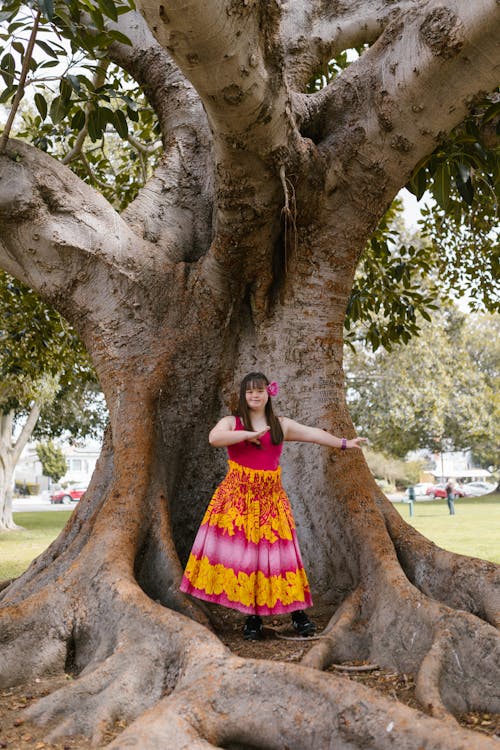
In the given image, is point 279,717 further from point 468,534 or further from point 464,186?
point 468,534

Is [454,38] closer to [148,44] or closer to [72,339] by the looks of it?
[148,44]

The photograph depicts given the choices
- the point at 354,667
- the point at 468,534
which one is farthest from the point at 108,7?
the point at 468,534

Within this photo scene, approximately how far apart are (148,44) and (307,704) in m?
5.46

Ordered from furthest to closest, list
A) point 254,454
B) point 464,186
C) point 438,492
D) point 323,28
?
point 438,492 → point 323,28 → point 464,186 → point 254,454

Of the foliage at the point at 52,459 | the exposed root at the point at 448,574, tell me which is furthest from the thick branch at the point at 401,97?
the foliage at the point at 52,459

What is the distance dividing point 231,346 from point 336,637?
2.30 metres

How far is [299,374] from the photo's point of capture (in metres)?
5.53

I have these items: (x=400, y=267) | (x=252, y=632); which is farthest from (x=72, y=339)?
(x=252, y=632)

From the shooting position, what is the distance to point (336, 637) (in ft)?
13.8

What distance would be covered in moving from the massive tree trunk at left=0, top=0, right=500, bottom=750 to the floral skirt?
8.5 inches

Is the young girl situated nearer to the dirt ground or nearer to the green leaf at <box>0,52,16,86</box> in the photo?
the dirt ground

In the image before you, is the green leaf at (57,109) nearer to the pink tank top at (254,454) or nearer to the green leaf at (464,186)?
the pink tank top at (254,454)

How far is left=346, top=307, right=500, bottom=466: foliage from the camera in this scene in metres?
27.0

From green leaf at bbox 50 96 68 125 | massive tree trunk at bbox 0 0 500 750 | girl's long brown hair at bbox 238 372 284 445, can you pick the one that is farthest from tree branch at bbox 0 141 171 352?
girl's long brown hair at bbox 238 372 284 445
